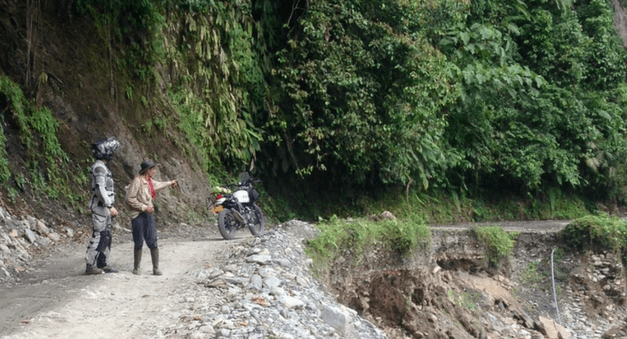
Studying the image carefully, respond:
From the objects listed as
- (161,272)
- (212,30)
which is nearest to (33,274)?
(161,272)

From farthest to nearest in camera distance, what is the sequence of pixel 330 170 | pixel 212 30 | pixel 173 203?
1. pixel 330 170
2. pixel 212 30
3. pixel 173 203

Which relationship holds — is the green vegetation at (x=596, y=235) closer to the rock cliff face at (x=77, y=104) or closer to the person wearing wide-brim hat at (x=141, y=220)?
the rock cliff face at (x=77, y=104)

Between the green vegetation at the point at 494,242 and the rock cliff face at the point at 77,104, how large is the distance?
6.85 metres

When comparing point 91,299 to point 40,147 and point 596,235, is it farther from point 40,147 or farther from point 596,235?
point 596,235

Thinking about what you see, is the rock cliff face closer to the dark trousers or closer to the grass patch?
the dark trousers

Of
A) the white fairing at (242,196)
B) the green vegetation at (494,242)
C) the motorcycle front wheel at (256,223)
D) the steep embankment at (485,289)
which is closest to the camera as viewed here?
the white fairing at (242,196)

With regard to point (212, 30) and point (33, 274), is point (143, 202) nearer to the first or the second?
point (33, 274)

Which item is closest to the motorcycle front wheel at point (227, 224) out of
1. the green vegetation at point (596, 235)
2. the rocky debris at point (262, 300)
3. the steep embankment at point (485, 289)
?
the rocky debris at point (262, 300)

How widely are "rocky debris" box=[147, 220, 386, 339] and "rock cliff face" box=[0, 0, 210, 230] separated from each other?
409cm

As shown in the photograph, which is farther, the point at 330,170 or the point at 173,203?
the point at 330,170

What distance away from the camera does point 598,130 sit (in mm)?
25016

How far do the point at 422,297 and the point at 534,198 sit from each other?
1293cm

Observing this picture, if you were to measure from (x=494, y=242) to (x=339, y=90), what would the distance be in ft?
17.7

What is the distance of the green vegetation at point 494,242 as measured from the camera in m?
17.5
